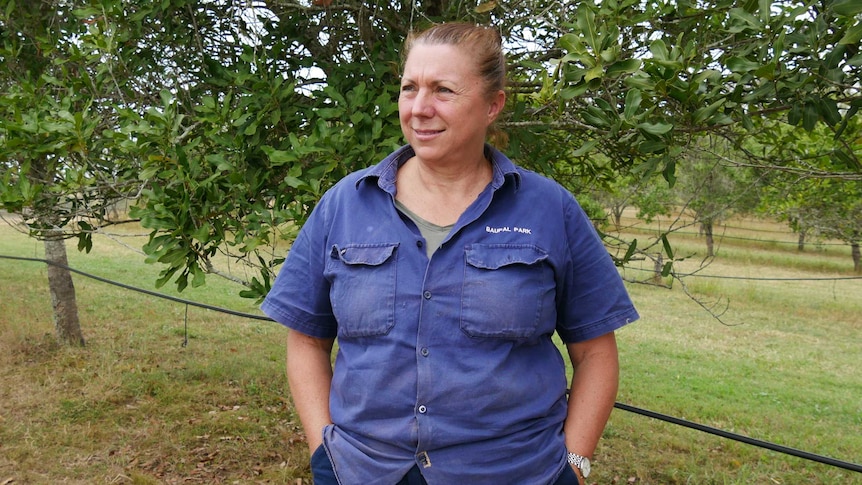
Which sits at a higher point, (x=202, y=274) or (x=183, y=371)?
(x=202, y=274)

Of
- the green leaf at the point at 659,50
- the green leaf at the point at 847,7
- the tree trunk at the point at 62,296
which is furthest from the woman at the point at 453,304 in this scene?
the tree trunk at the point at 62,296

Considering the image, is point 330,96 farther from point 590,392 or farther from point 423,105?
point 590,392

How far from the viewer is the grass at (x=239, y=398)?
5.05 metres

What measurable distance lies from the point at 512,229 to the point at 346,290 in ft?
1.33

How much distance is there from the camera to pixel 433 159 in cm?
167

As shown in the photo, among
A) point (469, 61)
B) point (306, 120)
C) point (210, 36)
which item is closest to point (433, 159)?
point (469, 61)

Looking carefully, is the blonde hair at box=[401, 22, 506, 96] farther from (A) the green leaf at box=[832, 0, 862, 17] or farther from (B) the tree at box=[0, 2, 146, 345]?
(B) the tree at box=[0, 2, 146, 345]

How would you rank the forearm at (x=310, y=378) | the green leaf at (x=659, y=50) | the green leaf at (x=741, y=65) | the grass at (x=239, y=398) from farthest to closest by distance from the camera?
the grass at (x=239, y=398)
the green leaf at (x=659, y=50)
the green leaf at (x=741, y=65)
the forearm at (x=310, y=378)

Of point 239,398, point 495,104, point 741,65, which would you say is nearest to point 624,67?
point 741,65

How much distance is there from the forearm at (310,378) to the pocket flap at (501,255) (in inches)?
20.3

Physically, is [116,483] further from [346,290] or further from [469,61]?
[469,61]

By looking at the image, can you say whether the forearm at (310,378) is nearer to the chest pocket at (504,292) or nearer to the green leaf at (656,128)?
the chest pocket at (504,292)

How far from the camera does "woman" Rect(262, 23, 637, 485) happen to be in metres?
1.57

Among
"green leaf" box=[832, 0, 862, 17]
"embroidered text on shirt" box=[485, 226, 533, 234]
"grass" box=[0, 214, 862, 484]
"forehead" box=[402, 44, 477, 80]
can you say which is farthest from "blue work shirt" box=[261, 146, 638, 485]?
"grass" box=[0, 214, 862, 484]
